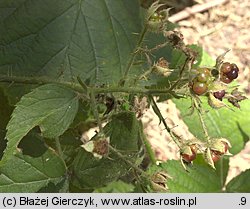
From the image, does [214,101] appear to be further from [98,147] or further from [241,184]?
[241,184]

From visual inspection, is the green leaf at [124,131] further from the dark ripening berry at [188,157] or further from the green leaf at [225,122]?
the green leaf at [225,122]

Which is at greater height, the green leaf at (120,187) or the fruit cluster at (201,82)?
the green leaf at (120,187)

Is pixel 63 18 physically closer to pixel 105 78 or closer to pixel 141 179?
pixel 105 78

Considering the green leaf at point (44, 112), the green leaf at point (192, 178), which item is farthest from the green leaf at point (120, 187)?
the green leaf at point (44, 112)

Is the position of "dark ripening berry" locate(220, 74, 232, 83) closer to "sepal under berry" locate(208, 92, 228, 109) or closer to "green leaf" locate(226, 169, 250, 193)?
"sepal under berry" locate(208, 92, 228, 109)

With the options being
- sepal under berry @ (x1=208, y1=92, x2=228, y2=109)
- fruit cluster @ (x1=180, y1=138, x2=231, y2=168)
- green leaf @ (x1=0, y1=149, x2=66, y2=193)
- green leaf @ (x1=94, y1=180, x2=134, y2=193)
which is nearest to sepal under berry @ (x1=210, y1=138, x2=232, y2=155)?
fruit cluster @ (x1=180, y1=138, x2=231, y2=168)

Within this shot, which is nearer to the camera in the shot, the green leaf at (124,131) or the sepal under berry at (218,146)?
the sepal under berry at (218,146)
